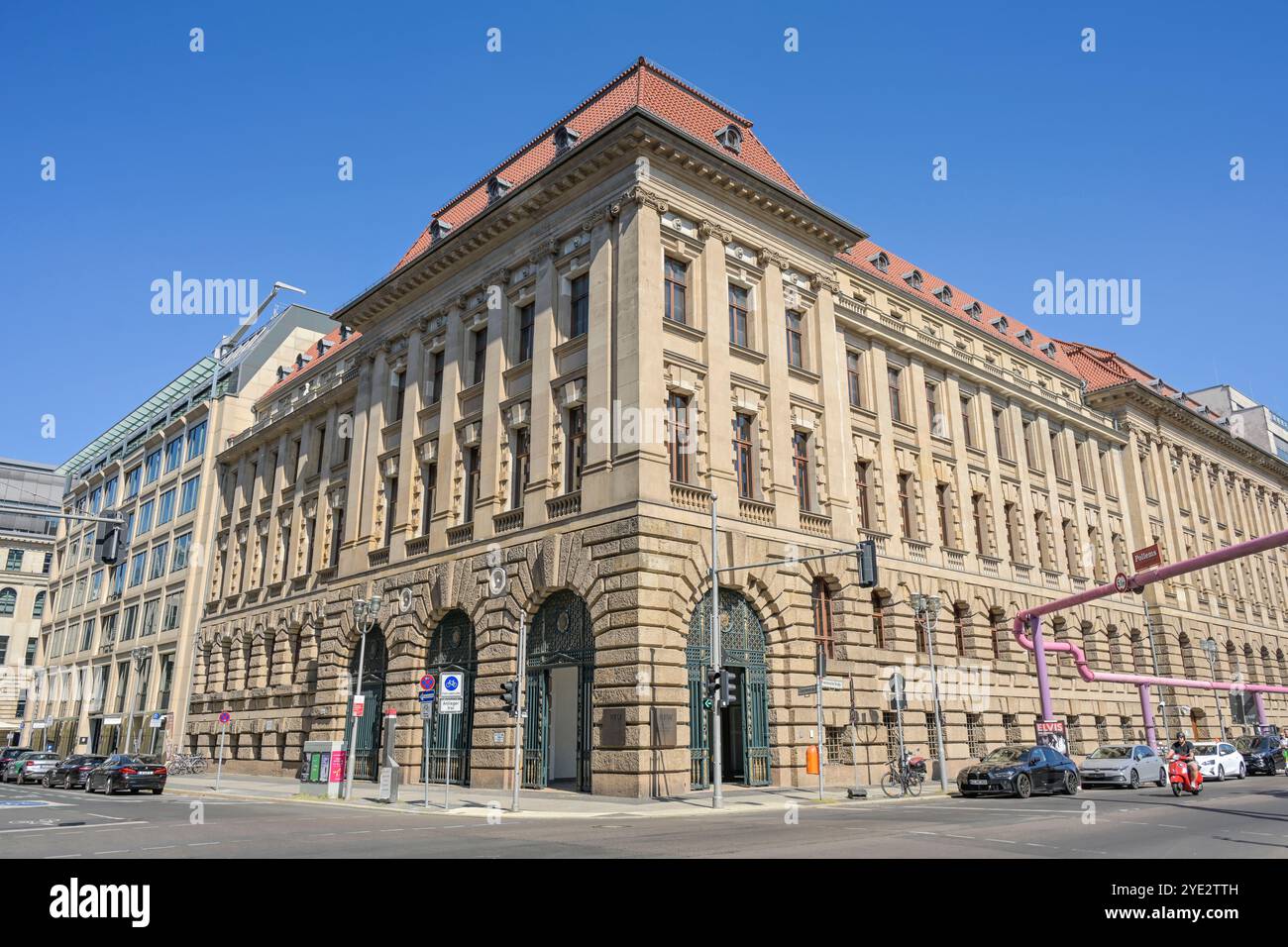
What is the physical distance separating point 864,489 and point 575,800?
61.9 ft

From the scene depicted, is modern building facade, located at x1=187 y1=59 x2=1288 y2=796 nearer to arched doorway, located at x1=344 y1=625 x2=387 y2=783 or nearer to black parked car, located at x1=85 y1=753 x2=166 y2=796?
arched doorway, located at x1=344 y1=625 x2=387 y2=783

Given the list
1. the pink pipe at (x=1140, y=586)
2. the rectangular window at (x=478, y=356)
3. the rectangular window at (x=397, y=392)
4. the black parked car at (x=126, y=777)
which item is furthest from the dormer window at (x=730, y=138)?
the black parked car at (x=126, y=777)

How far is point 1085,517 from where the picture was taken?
50.0 metres

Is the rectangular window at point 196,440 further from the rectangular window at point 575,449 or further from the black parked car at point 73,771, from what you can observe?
the rectangular window at point 575,449

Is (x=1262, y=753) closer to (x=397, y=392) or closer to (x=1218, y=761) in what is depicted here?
(x=1218, y=761)

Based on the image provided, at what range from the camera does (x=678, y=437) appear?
28.7 m

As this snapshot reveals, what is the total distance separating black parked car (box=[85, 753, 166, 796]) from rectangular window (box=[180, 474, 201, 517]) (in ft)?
94.2

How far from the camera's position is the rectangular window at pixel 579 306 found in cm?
3103

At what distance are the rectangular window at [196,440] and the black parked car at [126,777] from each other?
30.9 m

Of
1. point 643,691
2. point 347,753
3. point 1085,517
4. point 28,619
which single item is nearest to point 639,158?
point 643,691

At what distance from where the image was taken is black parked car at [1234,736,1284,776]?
40656 millimetres
